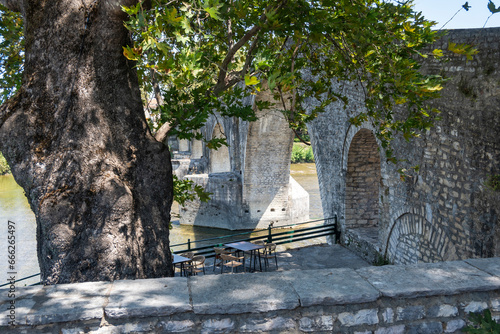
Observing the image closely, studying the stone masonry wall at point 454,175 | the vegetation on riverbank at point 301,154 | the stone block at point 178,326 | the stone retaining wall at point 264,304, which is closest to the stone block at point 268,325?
the stone retaining wall at point 264,304

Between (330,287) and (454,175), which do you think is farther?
(454,175)

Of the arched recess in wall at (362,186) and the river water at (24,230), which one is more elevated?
the arched recess in wall at (362,186)

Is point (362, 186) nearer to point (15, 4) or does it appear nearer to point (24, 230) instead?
point (15, 4)

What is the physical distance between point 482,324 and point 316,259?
6546 mm

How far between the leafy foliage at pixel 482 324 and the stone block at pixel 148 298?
57.2 inches

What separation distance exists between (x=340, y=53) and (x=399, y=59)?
0.59 metres

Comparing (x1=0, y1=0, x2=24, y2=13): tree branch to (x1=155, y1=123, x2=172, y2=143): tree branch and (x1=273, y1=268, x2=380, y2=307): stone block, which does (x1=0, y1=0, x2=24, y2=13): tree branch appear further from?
(x1=273, y1=268, x2=380, y2=307): stone block

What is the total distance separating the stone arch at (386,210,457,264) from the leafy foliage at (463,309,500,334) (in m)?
3.33

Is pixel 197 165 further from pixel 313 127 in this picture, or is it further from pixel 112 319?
pixel 112 319

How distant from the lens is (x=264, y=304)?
2.37m

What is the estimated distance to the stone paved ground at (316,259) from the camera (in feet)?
27.9

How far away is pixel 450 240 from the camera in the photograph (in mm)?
5734

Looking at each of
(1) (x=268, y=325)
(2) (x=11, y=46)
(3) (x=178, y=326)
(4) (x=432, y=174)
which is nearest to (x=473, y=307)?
(1) (x=268, y=325)

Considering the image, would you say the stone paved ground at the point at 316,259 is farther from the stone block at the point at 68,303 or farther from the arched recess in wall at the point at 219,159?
the arched recess in wall at the point at 219,159
